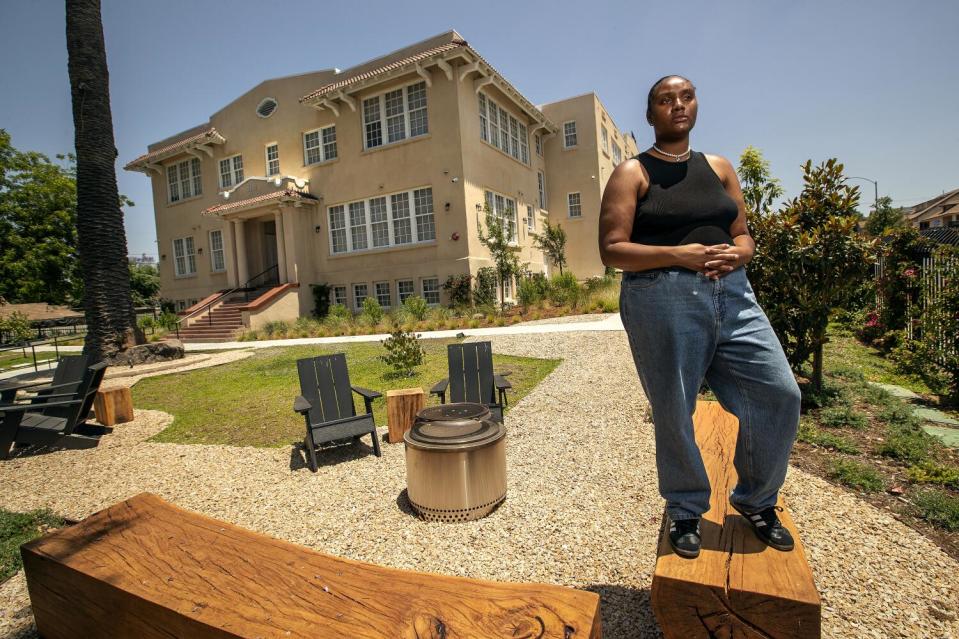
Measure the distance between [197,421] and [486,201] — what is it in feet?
46.4

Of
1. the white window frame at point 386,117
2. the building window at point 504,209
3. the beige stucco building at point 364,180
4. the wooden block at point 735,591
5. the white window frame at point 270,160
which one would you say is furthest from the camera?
the white window frame at point 270,160

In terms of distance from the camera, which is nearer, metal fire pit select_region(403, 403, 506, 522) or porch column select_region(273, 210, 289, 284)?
metal fire pit select_region(403, 403, 506, 522)

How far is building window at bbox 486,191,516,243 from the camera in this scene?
62.5ft

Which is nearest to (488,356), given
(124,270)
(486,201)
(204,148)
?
(124,270)

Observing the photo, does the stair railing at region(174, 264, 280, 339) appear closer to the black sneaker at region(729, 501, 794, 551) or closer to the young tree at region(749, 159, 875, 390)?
the young tree at region(749, 159, 875, 390)

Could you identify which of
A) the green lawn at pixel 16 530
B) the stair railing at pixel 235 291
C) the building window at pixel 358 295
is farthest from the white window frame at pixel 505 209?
the green lawn at pixel 16 530

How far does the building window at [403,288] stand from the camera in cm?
1891

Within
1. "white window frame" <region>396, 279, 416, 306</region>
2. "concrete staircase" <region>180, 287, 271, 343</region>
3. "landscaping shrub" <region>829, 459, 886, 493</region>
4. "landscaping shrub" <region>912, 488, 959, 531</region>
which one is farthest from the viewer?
"white window frame" <region>396, 279, 416, 306</region>

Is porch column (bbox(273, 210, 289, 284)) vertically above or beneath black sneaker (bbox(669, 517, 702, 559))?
above

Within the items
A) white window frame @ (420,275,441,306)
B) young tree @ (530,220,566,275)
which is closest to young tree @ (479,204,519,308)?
white window frame @ (420,275,441,306)

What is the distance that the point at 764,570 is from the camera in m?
1.64

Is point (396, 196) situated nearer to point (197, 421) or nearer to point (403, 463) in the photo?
point (197, 421)

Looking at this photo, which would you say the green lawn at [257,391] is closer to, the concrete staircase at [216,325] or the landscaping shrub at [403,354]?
the landscaping shrub at [403,354]

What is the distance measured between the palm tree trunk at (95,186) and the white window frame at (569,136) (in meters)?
20.3
